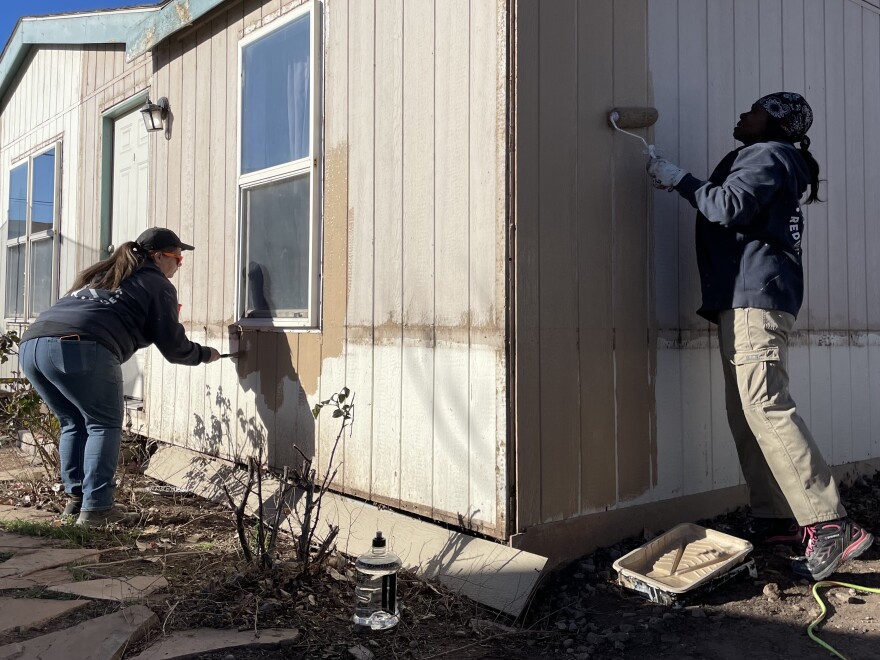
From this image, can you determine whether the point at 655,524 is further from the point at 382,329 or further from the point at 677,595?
the point at 382,329

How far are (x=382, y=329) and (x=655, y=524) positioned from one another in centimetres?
138

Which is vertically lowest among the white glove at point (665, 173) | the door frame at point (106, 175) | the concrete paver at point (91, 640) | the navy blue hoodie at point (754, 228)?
the concrete paver at point (91, 640)

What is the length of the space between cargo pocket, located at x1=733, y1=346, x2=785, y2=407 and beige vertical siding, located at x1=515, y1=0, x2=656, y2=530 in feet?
1.24

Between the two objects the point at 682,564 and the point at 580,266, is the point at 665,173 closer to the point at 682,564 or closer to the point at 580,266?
the point at 580,266

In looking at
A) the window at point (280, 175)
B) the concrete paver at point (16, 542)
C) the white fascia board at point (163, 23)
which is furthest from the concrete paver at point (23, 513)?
the white fascia board at point (163, 23)

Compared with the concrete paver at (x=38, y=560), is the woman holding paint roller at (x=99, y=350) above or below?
above

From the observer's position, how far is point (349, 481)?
3.67 metres

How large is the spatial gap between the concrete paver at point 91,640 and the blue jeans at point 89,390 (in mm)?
1390

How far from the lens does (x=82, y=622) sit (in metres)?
2.69

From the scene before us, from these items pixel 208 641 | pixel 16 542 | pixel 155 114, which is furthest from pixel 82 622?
pixel 155 114

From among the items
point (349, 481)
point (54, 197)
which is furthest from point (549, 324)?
point (54, 197)

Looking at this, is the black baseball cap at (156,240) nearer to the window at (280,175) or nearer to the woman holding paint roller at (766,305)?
the window at (280,175)

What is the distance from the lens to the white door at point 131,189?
225 inches

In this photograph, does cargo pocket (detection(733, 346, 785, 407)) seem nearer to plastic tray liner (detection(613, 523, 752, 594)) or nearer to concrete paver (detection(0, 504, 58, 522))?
plastic tray liner (detection(613, 523, 752, 594))
